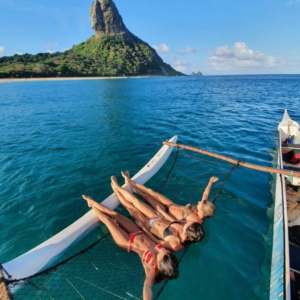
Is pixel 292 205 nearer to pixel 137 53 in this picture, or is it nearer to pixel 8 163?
pixel 8 163

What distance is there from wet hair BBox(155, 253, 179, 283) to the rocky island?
9735cm

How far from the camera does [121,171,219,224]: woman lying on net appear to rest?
14.4 feet

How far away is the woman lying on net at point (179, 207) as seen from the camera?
439 cm

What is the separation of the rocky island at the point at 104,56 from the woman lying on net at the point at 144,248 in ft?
314

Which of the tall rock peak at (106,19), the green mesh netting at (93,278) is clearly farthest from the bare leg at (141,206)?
the tall rock peak at (106,19)

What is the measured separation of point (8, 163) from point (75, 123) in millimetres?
6842

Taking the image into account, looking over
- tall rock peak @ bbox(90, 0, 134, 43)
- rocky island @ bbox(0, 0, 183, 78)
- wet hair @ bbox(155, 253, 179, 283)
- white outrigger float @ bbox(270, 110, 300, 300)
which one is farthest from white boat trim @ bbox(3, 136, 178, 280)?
tall rock peak @ bbox(90, 0, 134, 43)

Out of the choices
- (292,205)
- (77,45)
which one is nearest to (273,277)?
(292,205)

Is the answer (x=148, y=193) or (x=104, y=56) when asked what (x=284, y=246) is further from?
(x=104, y=56)

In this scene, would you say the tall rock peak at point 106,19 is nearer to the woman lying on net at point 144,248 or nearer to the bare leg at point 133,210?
the bare leg at point 133,210

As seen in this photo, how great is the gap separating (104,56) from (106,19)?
38.1 meters

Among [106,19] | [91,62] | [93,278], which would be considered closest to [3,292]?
[93,278]

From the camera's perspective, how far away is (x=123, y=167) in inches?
323

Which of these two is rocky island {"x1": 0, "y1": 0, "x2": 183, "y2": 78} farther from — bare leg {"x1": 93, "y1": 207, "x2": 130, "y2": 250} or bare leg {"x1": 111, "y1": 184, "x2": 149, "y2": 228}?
bare leg {"x1": 93, "y1": 207, "x2": 130, "y2": 250}
